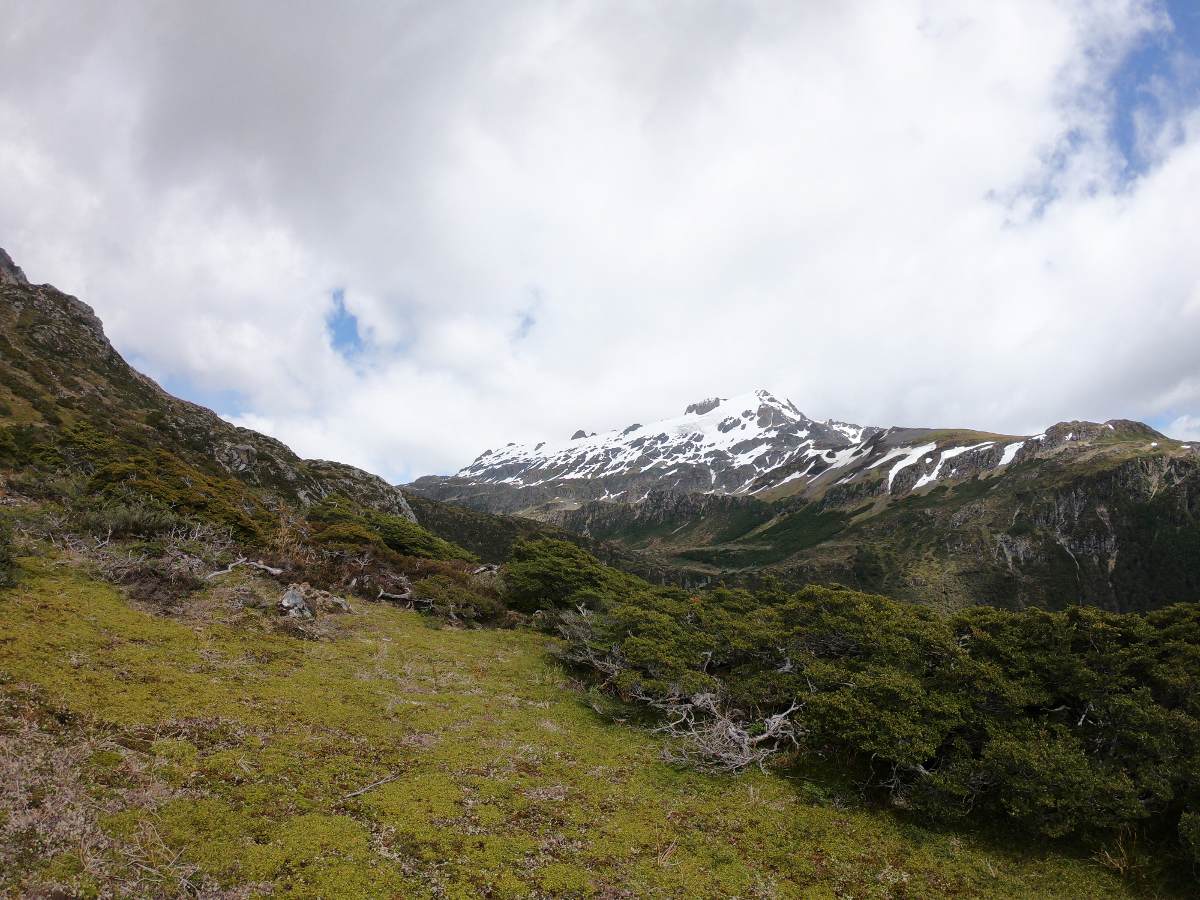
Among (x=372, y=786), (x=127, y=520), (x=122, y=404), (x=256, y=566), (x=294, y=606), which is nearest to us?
(x=372, y=786)

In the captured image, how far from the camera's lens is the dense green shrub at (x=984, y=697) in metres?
10.7

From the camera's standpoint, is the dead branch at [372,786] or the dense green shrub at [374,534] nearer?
the dead branch at [372,786]

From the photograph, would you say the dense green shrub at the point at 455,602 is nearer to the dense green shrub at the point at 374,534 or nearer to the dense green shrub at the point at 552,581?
the dense green shrub at the point at 552,581

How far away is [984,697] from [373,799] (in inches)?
557

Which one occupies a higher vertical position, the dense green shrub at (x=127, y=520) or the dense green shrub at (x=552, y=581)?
the dense green shrub at (x=127, y=520)

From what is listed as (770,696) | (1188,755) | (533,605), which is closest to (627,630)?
(770,696)

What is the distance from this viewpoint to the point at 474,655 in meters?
22.5

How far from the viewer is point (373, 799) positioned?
9.95 metres

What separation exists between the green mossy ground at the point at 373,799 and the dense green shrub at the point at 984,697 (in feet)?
4.00

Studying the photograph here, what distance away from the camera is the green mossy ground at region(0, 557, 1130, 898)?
25.8ft

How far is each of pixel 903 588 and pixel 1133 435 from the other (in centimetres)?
11788

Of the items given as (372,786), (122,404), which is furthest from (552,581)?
(122,404)

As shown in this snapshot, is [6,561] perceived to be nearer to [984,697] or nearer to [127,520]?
[127,520]

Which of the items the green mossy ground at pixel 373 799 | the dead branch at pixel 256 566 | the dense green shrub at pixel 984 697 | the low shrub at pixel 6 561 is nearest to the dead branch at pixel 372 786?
the green mossy ground at pixel 373 799
